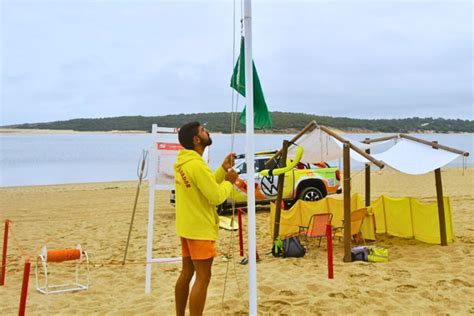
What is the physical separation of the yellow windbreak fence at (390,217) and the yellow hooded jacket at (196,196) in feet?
15.0

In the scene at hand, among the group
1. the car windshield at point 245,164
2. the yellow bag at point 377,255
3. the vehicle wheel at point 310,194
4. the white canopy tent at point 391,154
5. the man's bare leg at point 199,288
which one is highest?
the white canopy tent at point 391,154

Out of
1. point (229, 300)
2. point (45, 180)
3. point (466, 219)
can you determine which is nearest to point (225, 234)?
point (229, 300)

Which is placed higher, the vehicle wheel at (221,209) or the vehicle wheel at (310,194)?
the vehicle wheel at (310,194)

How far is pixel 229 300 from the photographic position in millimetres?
5090

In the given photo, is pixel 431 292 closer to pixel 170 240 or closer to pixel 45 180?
pixel 170 240

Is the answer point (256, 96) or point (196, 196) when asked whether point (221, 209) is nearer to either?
point (256, 96)

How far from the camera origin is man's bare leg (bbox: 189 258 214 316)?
12.0 feet

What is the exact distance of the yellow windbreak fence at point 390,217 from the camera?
7980mm

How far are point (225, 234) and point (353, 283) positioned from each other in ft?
13.0

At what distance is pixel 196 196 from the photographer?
144 inches

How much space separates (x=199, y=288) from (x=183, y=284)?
393 mm

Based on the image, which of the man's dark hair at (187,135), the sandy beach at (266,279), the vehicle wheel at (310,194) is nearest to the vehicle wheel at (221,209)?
the sandy beach at (266,279)

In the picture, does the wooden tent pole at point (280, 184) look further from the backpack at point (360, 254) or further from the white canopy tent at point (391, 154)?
the backpack at point (360, 254)

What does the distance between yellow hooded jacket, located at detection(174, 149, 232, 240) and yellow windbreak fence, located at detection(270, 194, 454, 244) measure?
4.58 meters
